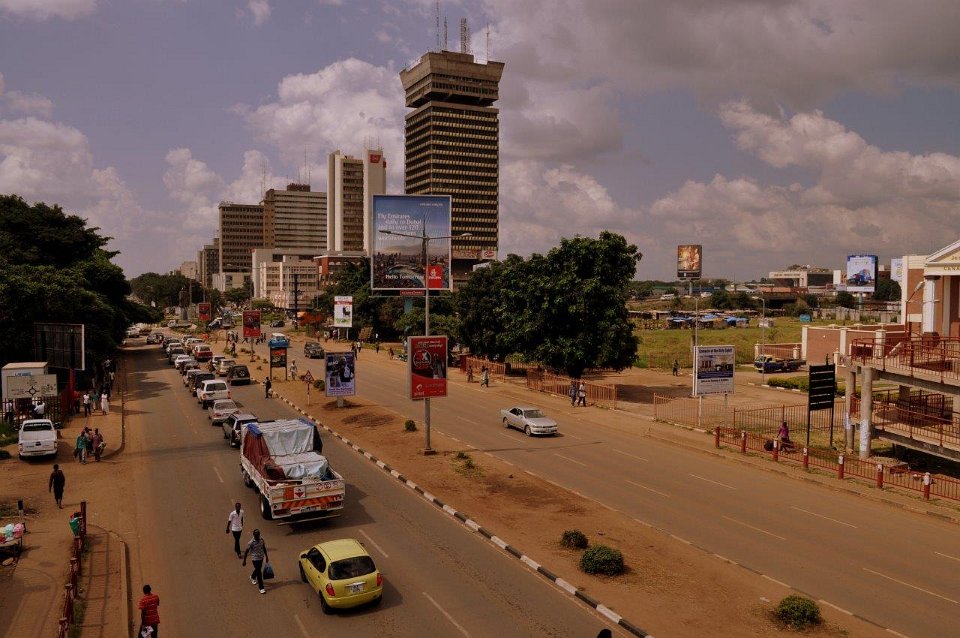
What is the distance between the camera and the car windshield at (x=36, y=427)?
1239 inches

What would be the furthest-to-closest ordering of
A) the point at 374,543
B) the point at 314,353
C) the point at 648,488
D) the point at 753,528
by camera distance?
the point at 314,353 → the point at 648,488 → the point at 753,528 → the point at 374,543

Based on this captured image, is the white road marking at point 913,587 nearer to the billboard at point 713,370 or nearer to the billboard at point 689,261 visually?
the billboard at point 713,370

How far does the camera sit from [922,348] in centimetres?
3055

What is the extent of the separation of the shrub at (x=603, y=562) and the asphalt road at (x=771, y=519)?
3701mm

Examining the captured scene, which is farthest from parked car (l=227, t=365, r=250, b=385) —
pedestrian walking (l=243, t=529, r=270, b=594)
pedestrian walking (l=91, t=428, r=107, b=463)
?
pedestrian walking (l=243, t=529, r=270, b=594)

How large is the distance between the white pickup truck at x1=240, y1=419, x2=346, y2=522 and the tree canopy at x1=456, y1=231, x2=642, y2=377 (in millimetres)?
29018

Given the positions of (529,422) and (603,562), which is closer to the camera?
(603,562)

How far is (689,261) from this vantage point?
103938 mm

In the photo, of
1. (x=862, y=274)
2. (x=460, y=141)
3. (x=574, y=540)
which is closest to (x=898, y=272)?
(x=862, y=274)

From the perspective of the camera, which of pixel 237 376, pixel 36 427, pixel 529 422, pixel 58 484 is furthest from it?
pixel 237 376

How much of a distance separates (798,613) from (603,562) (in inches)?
182

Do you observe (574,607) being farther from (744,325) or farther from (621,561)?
(744,325)

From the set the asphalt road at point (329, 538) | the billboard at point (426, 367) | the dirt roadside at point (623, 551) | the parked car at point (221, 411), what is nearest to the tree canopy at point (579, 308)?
the dirt roadside at point (623, 551)

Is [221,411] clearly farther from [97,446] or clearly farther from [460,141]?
[460,141]
